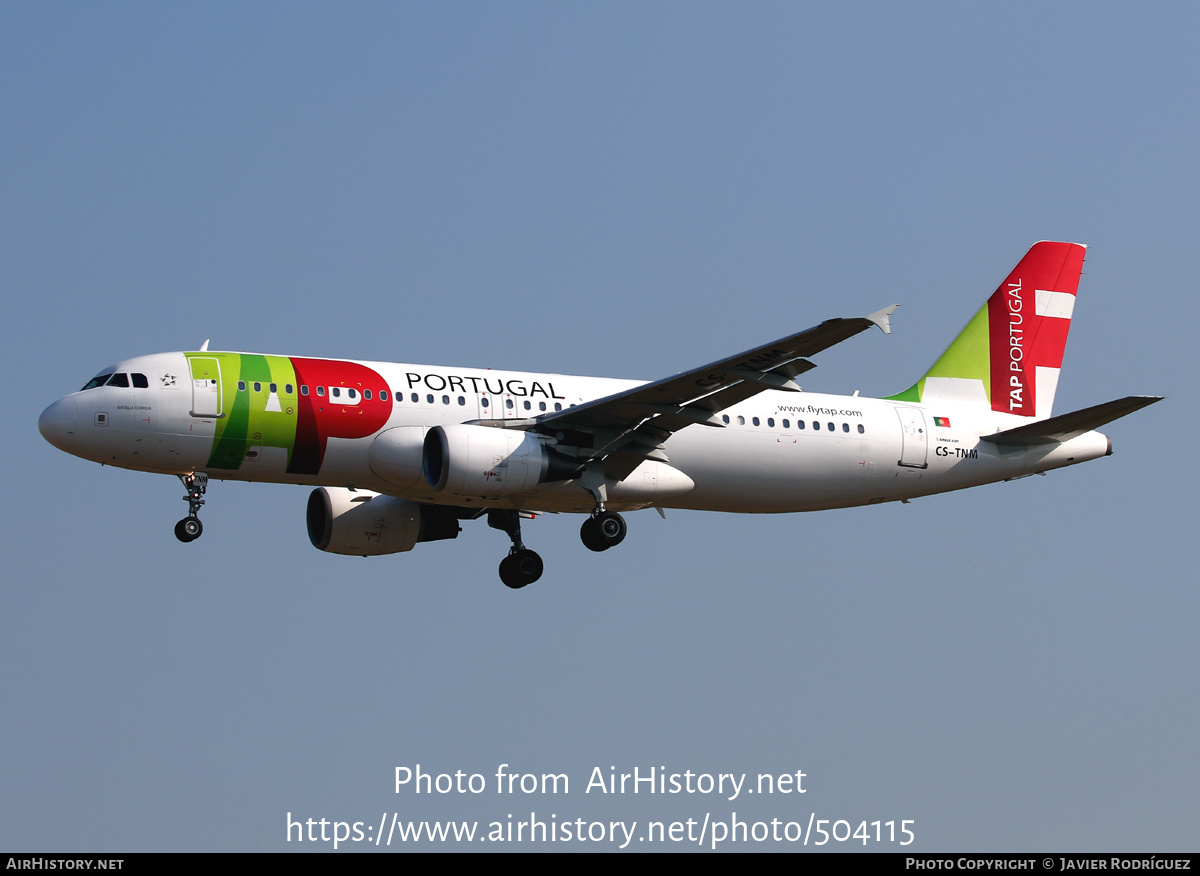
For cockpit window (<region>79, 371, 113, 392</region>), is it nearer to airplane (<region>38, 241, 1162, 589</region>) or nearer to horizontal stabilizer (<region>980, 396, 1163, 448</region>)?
airplane (<region>38, 241, 1162, 589</region>)

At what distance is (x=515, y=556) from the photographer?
122ft

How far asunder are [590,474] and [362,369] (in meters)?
5.18

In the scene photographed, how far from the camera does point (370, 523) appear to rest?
124 feet

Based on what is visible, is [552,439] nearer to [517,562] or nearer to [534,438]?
[534,438]

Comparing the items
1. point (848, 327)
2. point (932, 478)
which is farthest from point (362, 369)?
point (932, 478)

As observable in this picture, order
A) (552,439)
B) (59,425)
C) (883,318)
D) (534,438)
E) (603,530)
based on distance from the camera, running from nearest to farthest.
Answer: (883,318), (59,425), (534,438), (552,439), (603,530)

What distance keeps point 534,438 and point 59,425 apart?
30.8 feet

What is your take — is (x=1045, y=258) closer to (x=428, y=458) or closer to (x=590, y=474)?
(x=590, y=474)

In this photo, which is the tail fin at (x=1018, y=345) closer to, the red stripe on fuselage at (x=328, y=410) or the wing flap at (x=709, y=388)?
the wing flap at (x=709, y=388)

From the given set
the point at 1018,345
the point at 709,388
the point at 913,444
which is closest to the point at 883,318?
the point at 709,388

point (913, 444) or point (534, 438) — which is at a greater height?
point (913, 444)

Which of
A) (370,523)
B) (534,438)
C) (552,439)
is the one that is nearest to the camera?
(534,438)

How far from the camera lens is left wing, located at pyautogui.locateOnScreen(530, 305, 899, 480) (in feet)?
99.9

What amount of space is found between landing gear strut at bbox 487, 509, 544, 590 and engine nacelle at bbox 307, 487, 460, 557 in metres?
1.52
